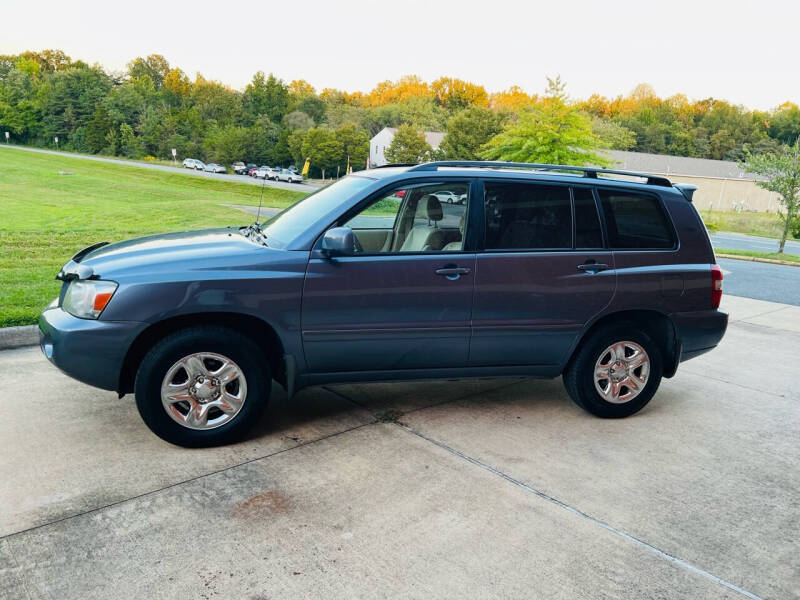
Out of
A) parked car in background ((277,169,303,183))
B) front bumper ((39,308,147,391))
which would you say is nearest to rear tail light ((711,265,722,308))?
front bumper ((39,308,147,391))

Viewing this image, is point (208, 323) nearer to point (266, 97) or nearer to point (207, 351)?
point (207, 351)

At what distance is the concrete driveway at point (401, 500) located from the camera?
2.90 m

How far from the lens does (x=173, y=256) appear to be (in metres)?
4.16

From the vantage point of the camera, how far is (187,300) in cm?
393

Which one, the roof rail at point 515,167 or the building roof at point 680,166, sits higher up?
the building roof at point 680,166

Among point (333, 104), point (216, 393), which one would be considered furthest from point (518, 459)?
point (333, 104)

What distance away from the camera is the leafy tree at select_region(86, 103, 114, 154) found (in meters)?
88.1

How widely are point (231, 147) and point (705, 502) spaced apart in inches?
3398

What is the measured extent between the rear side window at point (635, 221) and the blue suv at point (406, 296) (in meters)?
0.01

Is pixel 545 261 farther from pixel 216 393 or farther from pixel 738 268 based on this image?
pixel 738 268

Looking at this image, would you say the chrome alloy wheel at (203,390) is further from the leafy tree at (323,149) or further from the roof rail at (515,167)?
the leafy tree at (323,149)

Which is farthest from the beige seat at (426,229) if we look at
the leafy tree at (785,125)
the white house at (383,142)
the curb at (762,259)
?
the leafy tree at (785,125)

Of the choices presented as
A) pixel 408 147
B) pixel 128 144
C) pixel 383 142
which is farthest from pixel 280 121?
pixel 408 147

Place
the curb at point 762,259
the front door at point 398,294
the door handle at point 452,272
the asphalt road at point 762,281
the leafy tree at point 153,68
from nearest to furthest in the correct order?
the front door at point 398,294
the door handle at point 452,272
the asphalt road at point 762,281
the curb at point 762,259
the leafy tree at point 153,68
